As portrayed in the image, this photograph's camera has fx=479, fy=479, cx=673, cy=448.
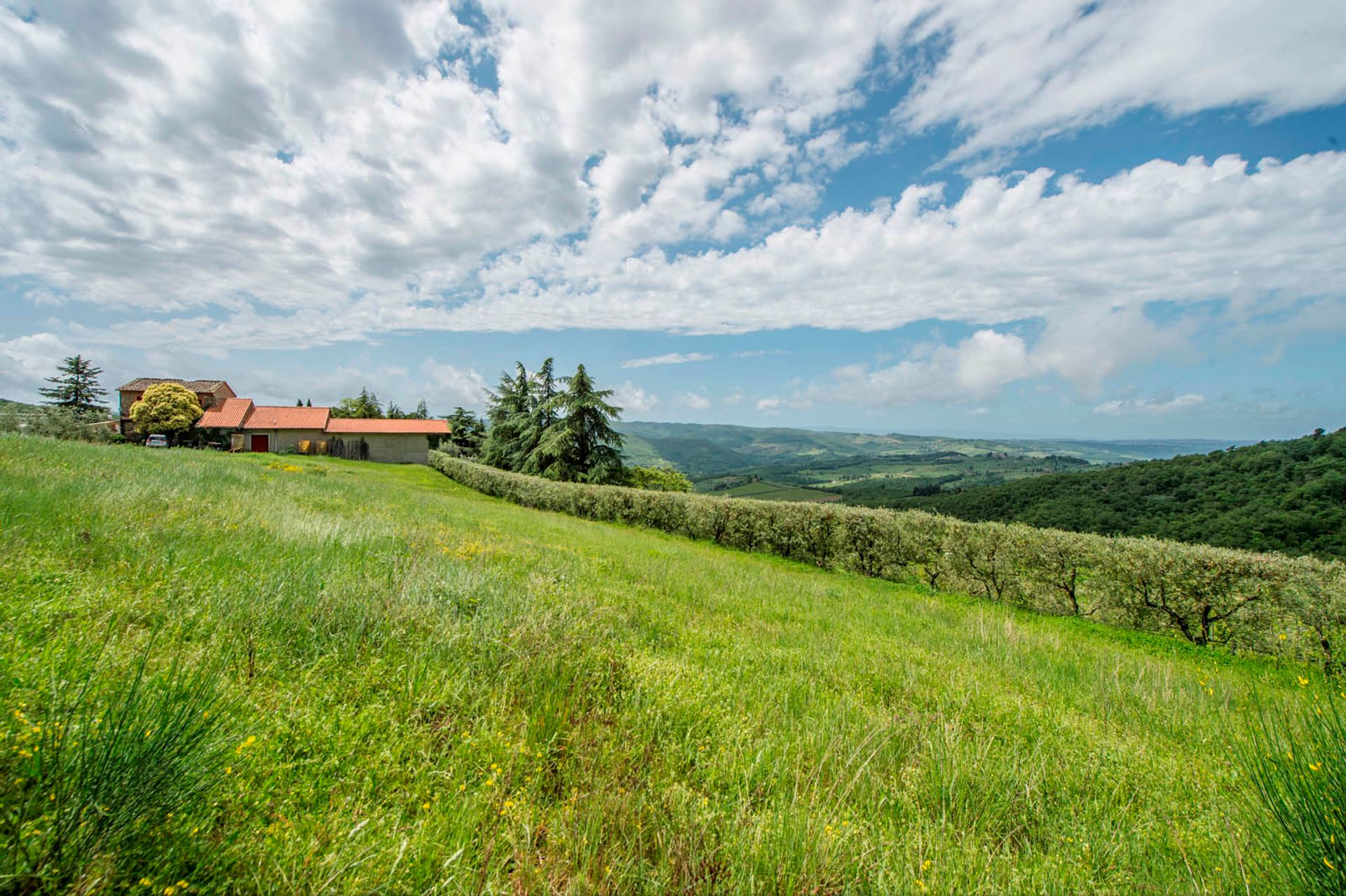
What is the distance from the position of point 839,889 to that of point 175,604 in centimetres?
476

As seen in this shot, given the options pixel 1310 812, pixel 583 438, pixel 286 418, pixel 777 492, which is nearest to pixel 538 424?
pixel 583 438

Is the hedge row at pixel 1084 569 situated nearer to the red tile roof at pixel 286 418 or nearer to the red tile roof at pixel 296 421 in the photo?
the red tile roof at pixel 296 421

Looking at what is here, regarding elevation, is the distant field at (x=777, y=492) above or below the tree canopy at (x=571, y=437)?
below

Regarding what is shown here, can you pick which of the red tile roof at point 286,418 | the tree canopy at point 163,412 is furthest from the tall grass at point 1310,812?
the tree canopy at point 163,412

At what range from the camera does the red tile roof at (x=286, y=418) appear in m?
51.2

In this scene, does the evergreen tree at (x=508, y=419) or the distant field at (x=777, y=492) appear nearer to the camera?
the evergreen tree at (x=508, y=419)

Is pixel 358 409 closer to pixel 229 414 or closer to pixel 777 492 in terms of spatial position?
pixel 229 414

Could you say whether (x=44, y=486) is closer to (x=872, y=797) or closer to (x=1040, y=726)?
(x=872, y=797)

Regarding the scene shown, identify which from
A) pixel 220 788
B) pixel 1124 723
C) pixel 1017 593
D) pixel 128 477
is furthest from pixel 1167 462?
pixel 128 477

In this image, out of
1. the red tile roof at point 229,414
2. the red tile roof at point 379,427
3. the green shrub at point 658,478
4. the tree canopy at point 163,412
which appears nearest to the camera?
the tree canopy at point 163,412

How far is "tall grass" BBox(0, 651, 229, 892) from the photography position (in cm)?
148

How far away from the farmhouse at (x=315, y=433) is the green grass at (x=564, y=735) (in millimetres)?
52083

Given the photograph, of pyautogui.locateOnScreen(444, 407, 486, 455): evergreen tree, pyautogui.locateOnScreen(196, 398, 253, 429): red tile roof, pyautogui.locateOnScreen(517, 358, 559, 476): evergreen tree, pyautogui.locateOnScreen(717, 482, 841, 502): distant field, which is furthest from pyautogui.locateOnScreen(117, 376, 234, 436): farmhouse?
pyautogui.locateOnScreen(717, 482, 841, 502): distant field

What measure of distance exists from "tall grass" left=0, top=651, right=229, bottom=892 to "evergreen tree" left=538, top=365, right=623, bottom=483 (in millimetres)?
34343
